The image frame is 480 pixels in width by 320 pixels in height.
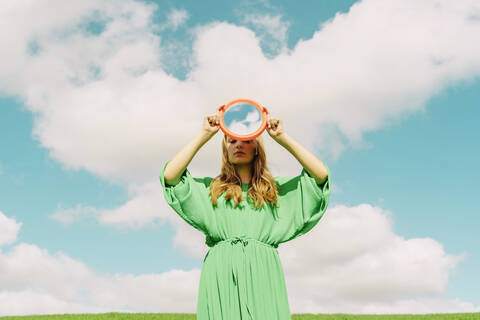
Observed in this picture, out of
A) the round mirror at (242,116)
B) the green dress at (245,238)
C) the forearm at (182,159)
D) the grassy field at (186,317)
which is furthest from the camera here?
the grassy field at (186,317)

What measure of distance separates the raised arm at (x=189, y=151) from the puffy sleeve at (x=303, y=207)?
2.86 ft

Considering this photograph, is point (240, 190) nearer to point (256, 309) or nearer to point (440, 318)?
point (256, 309)

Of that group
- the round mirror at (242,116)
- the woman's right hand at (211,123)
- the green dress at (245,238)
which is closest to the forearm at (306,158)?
the green dress at (245,238)

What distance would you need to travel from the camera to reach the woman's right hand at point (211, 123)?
4.23m

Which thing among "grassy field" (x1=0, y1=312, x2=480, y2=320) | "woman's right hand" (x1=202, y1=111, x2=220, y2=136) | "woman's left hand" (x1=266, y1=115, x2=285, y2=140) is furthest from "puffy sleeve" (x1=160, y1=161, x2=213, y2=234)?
"grassy field" (x1=0, y1=312, x2=480, y2=320)

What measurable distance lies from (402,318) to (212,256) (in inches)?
422

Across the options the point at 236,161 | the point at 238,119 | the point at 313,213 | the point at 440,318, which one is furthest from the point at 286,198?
the point at 440,318

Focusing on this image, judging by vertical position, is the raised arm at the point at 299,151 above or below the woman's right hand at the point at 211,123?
below

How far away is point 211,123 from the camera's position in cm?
427

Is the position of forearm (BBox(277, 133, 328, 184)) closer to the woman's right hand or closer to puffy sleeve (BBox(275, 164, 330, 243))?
puffy sleeve (BBox(275, 164, 330, 243))

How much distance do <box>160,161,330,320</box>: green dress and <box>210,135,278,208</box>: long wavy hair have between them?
0.06 m

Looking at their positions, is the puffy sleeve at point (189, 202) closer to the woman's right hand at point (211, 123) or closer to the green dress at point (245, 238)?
the green dress at point (245, 238)

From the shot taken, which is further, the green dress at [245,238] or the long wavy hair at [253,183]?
the long wavy hair at [253,183]

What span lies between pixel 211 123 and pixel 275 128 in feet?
1.84
